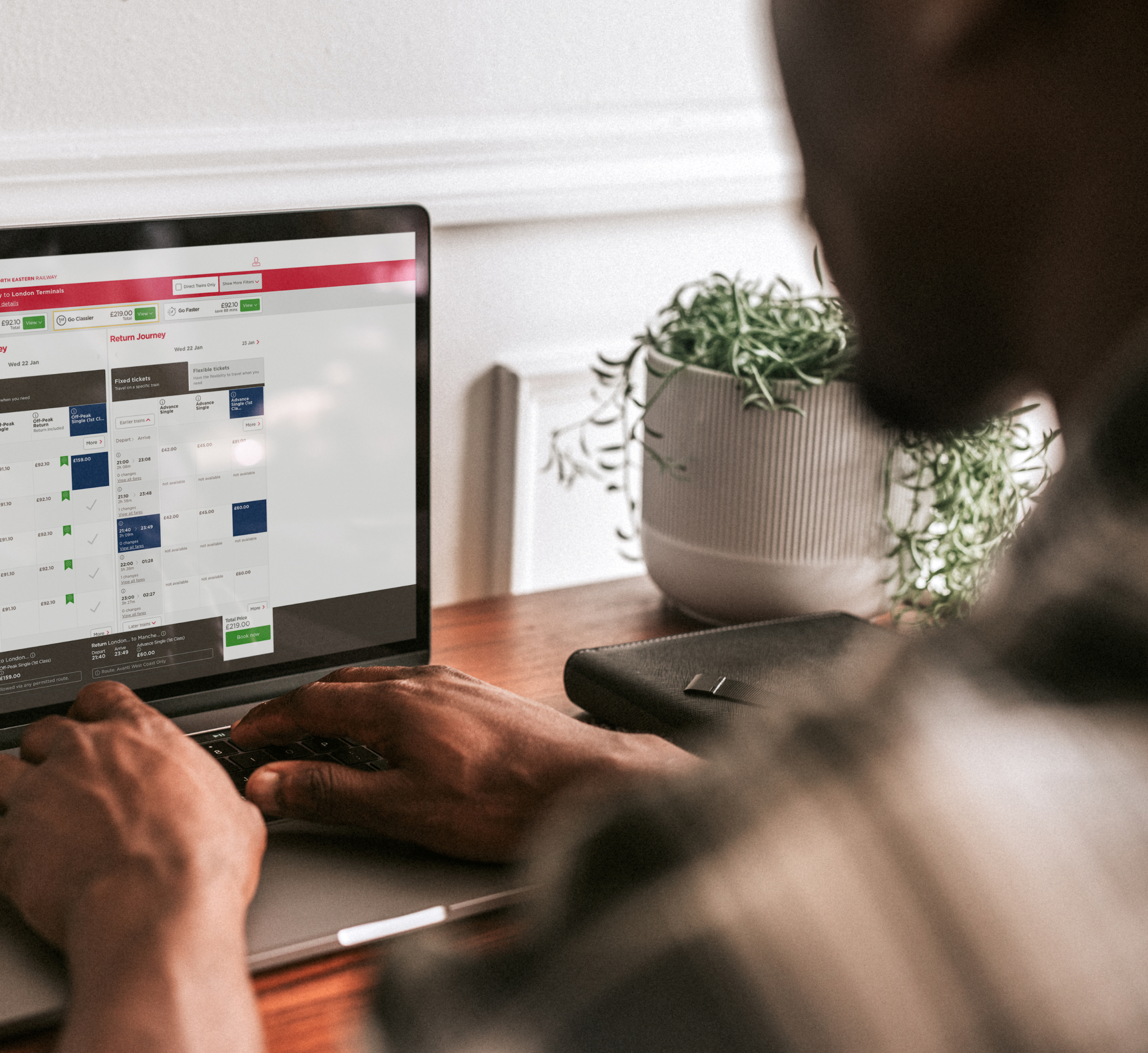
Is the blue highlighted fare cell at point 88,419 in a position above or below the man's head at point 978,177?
below

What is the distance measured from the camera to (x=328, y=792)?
0.70 metres

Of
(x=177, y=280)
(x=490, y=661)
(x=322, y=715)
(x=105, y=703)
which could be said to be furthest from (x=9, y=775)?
(x=490, y=661)

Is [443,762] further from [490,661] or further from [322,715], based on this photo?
[490,661]

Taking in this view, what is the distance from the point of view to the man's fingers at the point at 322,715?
29.2 inches

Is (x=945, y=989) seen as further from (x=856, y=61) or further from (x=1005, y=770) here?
(x=856, y=61)

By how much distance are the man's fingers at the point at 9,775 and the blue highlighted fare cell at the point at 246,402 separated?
0.24 metres

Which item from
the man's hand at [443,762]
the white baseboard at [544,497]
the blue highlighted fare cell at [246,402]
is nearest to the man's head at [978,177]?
the man's hand at [443,762]

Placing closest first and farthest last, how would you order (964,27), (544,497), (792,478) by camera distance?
(964,27) → (792,478) → (544,497)

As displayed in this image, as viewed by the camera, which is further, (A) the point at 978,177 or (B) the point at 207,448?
(B) the point at 207,448

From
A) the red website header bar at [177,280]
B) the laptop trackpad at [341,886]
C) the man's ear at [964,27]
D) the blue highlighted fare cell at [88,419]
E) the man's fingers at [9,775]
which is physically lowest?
the laptop trackpad at [341,886]

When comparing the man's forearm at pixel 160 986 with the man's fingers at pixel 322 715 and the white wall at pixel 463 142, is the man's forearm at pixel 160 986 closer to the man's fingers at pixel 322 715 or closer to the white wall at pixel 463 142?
the man's fingers at pixel 322 715

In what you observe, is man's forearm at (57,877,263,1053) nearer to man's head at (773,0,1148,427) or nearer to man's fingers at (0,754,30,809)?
man's fingers at (0,754,30,809)

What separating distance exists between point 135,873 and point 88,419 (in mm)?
295

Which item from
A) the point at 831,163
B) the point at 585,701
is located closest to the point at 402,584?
the point at 585,701
